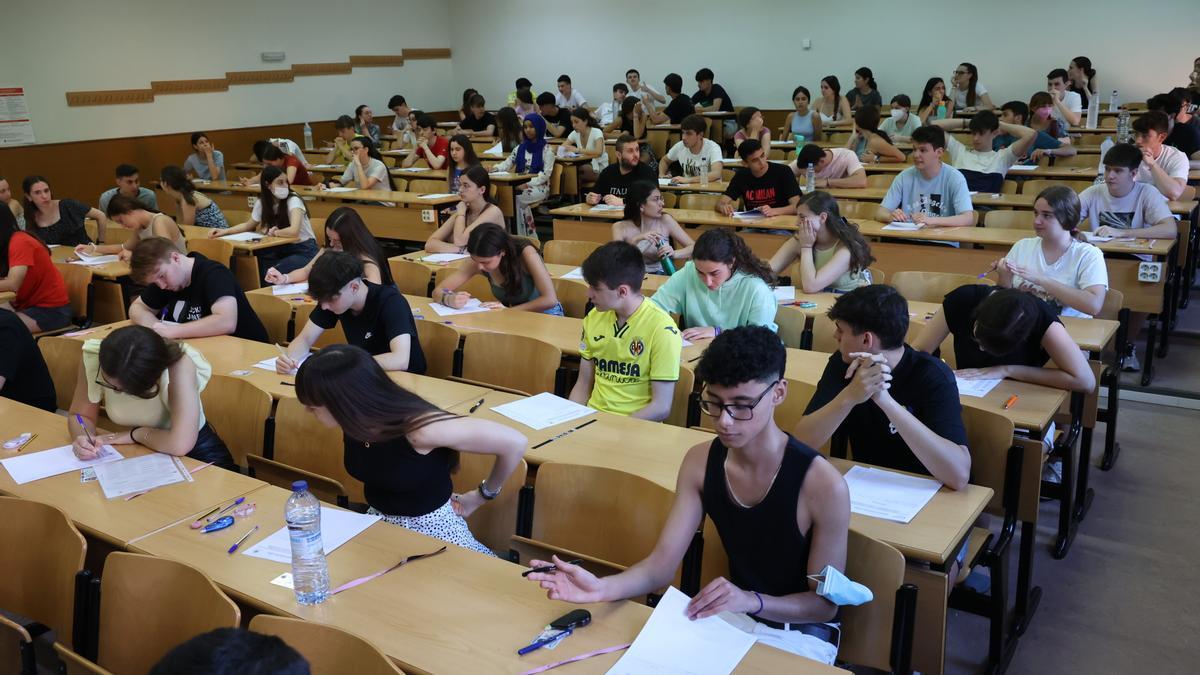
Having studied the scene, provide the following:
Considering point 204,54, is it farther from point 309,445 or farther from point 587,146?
point 309,445

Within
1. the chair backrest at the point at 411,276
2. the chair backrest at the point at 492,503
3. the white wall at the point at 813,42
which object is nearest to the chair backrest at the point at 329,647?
the chair backrest at the point at 492,503

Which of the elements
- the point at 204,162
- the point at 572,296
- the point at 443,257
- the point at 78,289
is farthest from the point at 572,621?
the point at 204,162

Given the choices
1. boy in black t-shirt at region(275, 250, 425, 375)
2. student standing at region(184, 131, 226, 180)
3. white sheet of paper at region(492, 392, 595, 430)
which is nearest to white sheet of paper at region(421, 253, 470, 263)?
boy in black t-shirt at region(275, 250, 425, 375)

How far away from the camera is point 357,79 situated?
1466 centimetres

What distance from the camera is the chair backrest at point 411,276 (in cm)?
564

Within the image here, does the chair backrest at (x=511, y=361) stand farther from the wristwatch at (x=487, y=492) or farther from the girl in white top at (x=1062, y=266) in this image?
the girl in white top at (x=1062, y=266)

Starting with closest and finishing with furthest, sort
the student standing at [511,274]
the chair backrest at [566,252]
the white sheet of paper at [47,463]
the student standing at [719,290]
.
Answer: the white sheet of paper at [47,463], the student standing at [719,290], the student standing at [511,274], the chair backrest at [566,252]

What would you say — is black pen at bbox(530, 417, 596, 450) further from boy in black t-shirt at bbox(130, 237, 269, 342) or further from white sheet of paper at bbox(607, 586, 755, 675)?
boy in black t-shirt at bbox(130, 237, 269, 342)

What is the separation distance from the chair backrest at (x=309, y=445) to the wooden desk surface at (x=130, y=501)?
37 centimetres

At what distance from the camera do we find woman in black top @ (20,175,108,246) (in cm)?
714


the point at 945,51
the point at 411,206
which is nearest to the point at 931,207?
the point at 411,206

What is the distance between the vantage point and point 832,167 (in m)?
7.37

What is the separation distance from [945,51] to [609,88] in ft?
17.7

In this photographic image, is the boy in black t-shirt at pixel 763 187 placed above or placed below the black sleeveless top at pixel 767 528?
above
